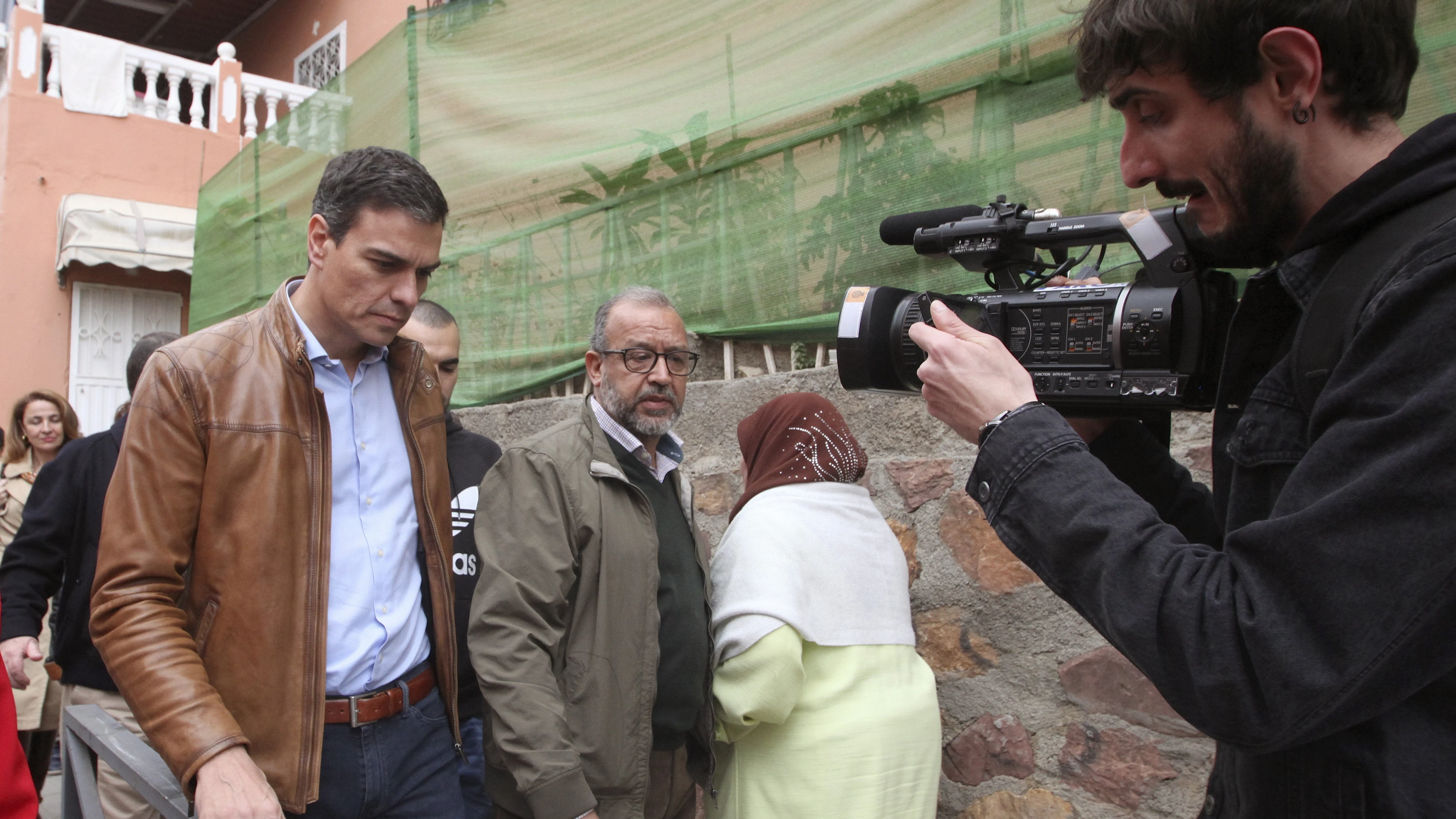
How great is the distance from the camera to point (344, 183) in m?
1.97

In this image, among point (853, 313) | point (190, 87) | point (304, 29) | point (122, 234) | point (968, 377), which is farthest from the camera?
point (304, 29)

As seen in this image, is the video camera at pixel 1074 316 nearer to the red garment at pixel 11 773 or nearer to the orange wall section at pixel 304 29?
the red garment at pixel 11 773

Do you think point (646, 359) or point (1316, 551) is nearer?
point (1316, 551)

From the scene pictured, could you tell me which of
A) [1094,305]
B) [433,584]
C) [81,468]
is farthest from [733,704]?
[81,468]

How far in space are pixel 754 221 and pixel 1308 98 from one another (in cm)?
229

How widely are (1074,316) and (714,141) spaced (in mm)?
2240

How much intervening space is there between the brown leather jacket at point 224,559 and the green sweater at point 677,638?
76 cm

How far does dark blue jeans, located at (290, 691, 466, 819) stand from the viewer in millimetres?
1801

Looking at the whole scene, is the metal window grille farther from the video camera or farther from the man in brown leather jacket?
the video camera

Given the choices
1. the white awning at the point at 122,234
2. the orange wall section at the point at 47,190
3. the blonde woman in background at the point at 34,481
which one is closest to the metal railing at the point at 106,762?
the blonde woman in background at the point at 34,481

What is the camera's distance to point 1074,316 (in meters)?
1.23

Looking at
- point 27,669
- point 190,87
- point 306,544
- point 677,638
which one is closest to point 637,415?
point 677,638

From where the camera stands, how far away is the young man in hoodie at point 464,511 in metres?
2.49

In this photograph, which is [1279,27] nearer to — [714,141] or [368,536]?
[368,536]
